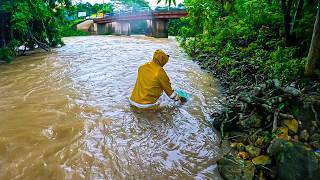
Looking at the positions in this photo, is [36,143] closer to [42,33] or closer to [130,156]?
[130,156]

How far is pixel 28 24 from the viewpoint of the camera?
56.7ft

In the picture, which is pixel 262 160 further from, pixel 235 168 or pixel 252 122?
pixel 252 122

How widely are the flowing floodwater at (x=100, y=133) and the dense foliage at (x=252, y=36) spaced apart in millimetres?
1582

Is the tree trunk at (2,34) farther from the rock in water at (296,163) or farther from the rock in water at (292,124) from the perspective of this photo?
the rock in water at (296,163)

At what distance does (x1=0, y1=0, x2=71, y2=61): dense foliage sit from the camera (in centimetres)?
1409

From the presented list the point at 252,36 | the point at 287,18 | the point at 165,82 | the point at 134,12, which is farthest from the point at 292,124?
the point at 134,12

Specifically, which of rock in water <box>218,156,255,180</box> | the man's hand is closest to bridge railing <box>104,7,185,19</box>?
the man's hand

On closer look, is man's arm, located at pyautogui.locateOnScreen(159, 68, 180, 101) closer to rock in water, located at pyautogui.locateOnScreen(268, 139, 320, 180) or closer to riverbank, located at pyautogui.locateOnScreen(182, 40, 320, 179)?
riverbank, located at pyautogui.locateOnScreen(182, 40, 320, 179)

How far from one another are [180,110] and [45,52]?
13.9m

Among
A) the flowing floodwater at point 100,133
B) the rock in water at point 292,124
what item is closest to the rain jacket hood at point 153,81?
the flowing floodwater at point 100,133

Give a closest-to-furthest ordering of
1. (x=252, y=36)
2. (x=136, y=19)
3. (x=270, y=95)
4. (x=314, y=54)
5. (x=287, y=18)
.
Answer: (x=270, y=95) < (x=314, y=54) < (x=287, y=18) < (x=252, y=36) < (x=136, y=19)

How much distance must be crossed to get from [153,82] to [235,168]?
2988mm

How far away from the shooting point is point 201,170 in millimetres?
4820

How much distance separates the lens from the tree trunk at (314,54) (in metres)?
6.18
